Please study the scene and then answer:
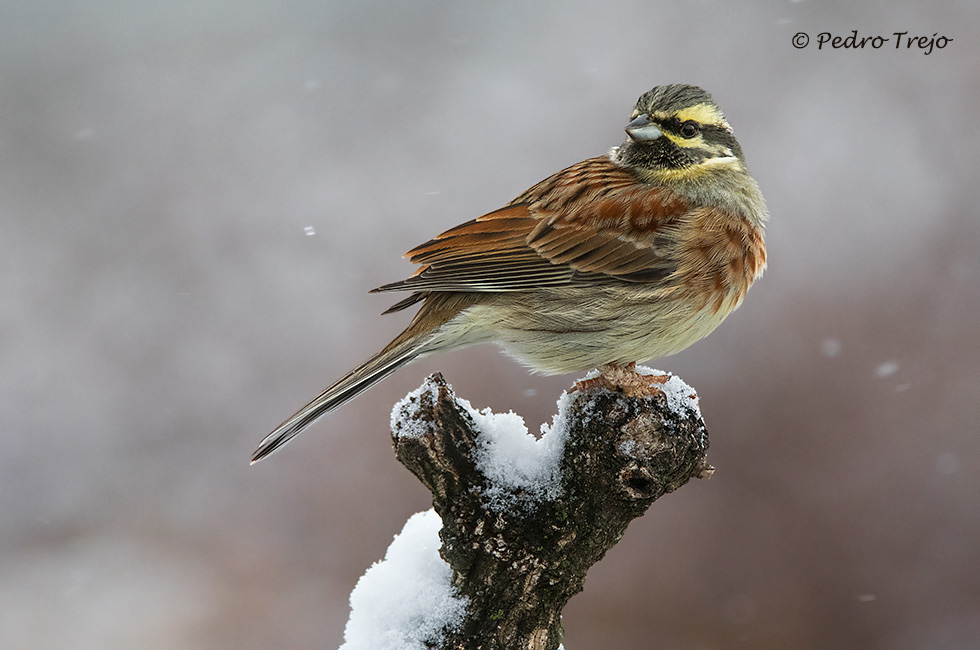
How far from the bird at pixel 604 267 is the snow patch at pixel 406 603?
32.5 inches

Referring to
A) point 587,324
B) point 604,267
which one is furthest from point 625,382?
point 604,267

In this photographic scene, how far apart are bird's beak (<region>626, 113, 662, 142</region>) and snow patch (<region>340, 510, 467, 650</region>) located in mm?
1898

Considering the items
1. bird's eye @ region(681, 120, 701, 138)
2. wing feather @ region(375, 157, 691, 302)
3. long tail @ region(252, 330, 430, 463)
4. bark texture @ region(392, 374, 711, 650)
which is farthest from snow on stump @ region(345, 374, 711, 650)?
bird's eye @ region(681, 120, 701, 138)

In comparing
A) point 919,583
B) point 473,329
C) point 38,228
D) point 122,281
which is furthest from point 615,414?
point 38,228

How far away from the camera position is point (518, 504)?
3.11 metres

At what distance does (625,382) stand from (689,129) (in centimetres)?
128

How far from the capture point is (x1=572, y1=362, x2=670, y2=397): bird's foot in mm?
3467

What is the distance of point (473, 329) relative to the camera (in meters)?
3.98

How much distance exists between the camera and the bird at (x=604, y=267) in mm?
3932

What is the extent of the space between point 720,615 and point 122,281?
5267 millimetres

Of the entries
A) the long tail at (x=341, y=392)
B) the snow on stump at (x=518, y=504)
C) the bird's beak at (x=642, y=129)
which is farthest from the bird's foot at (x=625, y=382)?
the bird's beak at (x=642, y=129)

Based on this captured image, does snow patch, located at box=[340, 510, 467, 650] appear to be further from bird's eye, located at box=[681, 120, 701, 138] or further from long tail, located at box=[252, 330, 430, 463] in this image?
bird's eye, located at box=[681, 120, 701, 138]

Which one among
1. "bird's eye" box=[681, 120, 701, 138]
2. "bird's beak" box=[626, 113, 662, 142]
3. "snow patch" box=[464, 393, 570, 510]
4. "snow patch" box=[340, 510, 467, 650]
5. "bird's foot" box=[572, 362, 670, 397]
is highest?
"bird's eye" box=[681, 120, 701, 138]

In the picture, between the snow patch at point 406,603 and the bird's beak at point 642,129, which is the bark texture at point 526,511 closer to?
the snow patch at point 406,603
